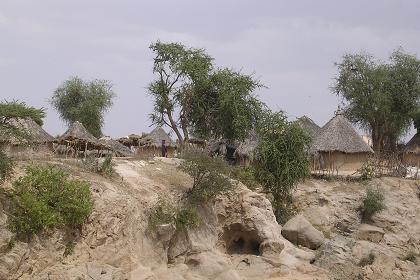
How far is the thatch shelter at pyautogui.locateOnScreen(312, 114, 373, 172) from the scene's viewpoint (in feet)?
96.5

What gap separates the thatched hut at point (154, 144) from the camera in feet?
109

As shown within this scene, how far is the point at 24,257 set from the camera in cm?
1235

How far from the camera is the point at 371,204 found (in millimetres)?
25578

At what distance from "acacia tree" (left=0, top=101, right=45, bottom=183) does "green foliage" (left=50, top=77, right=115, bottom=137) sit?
2562cm

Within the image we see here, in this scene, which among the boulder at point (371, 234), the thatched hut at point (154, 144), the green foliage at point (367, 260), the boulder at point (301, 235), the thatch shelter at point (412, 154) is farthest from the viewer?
the thatched hut at point (154, 144)

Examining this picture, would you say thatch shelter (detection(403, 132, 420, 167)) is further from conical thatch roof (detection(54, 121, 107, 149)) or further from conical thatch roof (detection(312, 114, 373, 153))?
conical thatch roof (detection(54, 121, 107, 149))

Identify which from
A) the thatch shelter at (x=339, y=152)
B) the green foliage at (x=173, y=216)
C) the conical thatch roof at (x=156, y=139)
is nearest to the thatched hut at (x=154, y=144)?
the conical thatch roof at (x=156, y=139)

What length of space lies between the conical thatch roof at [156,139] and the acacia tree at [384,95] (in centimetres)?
1139

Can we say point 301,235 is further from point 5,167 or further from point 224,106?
point 5,167

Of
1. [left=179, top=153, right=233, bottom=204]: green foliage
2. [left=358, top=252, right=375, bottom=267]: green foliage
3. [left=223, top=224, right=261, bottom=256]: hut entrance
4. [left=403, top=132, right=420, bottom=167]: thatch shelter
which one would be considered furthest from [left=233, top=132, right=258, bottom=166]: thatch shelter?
[left=179, top=153, right=233, bottom=204]: green foliage

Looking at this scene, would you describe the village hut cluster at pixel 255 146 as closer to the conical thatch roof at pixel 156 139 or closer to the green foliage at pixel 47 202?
the conical thatch roof at pixel 156 139

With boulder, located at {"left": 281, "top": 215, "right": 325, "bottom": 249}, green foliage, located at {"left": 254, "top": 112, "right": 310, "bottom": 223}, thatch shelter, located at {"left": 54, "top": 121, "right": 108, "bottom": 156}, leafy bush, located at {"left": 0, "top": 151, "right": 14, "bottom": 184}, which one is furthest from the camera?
thatch shelter, located at {"left": 54, "top": 121, "right": 108, "bottom": 156}

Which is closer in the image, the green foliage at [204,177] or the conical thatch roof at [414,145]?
the green foliage at [204,177]

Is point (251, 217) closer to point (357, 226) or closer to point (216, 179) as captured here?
point (216, 179)
